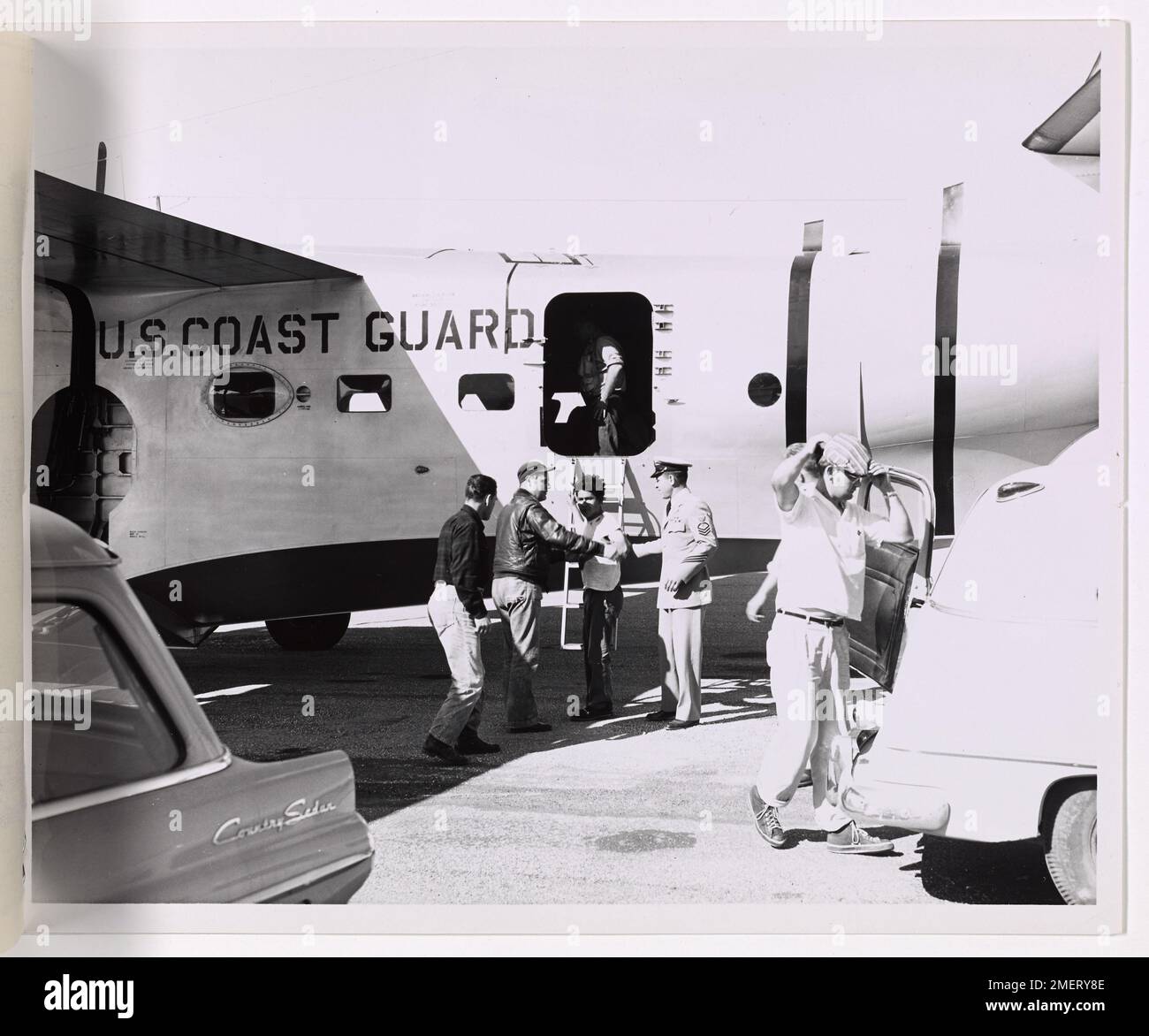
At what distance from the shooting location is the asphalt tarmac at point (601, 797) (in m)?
4.84

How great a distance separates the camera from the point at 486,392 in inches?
235

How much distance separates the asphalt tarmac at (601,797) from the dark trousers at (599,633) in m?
0.08

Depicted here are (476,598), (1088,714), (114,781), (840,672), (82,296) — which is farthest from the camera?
(82,296)

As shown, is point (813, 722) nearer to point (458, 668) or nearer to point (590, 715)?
point (590, 715)

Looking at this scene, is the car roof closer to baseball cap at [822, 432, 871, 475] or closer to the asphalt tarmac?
the asphalt tarmac

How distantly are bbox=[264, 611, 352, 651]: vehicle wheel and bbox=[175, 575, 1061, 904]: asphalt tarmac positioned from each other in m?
0.84

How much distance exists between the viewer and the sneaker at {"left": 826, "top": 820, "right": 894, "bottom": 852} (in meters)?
4.87

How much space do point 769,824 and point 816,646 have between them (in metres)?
0.89

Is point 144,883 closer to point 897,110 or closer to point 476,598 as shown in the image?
point 476,598

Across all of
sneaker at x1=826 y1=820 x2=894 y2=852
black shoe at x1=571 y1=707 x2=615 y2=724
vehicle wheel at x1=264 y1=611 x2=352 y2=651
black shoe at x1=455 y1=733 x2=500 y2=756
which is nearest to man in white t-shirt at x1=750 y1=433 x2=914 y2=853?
sneaker at x1=826 y1=820 x2=894 y2=852

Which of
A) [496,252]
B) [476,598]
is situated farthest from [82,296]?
[476,598]

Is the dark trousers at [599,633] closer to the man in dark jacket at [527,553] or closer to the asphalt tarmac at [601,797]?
the asphalt tarmac at [601,797]

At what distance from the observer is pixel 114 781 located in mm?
3533

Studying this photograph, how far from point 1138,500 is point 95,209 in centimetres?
533
